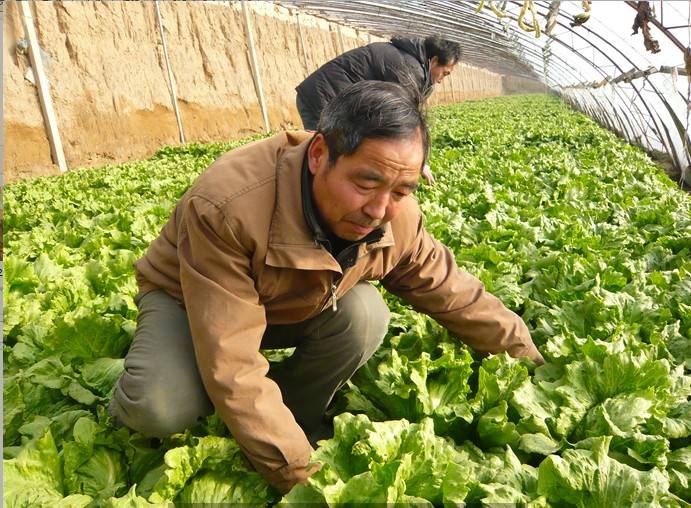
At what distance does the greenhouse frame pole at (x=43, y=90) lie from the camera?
1230 centimetres

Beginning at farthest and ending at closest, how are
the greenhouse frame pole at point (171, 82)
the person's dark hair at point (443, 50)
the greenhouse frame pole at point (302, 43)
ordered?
the greenhouse frame pole at point (302, 43) → the greenhouse frame pole at point (171, 82) → the person's dark hair at point (443, 50)

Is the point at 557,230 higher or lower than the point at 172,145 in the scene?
higher

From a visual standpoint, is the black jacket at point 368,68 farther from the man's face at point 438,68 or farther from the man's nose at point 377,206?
the man's nose at point 377,206

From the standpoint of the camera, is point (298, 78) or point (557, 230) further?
point (298, 78)

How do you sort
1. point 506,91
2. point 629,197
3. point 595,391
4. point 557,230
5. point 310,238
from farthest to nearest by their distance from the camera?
point 506,91 → point 629,197 → point 557,230 → point 595,391 → point 310,238

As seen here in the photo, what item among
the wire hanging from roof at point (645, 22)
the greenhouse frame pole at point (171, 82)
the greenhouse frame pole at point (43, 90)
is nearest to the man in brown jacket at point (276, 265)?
the wire hanging from roof at point (645, 22)

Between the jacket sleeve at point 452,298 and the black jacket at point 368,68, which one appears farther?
the black jacket at point 368,68

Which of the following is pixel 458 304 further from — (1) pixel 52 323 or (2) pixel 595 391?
(1) pixel 52 323

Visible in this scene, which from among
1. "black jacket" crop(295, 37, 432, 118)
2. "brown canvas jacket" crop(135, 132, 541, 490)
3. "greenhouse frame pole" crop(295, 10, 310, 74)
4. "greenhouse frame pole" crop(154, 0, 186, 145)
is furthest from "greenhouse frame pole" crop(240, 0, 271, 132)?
"brown canvas jacket" crop(135, 132, 541, 490)

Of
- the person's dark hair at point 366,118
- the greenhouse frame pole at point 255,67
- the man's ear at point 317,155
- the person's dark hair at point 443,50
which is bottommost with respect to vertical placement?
the greenhouse frame pole at point 255,67

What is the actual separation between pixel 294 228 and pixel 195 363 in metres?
0.73

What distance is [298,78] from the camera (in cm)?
2505

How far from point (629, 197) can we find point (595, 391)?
4.24m

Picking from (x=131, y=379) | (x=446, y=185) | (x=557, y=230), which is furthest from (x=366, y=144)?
(x=446, y=185)
